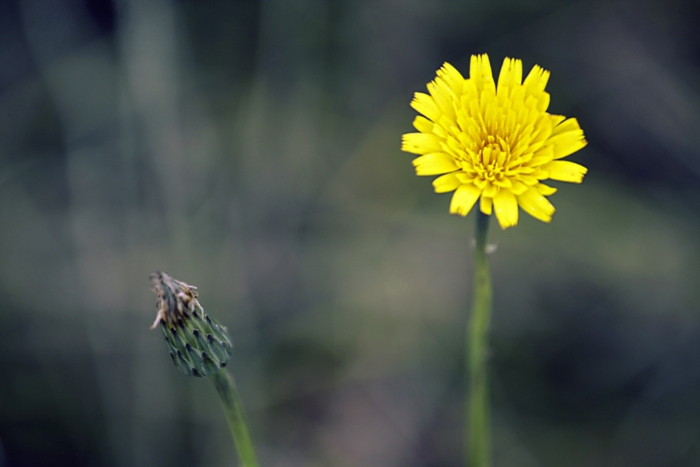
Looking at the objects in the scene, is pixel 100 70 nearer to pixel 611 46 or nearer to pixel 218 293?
pixel 218 293

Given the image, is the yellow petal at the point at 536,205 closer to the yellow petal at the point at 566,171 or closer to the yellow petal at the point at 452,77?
the yellow petal at the point at 566,171

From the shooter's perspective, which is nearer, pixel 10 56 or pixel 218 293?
pixel 218 293

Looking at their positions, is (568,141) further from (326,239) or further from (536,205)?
(326,239)

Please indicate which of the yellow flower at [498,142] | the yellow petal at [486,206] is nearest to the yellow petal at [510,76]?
the yellow flower at [498,142]

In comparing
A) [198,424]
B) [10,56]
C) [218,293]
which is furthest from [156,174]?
[198,424]

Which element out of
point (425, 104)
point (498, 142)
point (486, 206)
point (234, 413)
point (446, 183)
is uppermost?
point (425, 104)

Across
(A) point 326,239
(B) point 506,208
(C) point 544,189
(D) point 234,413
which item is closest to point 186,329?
(D) point 234,413
